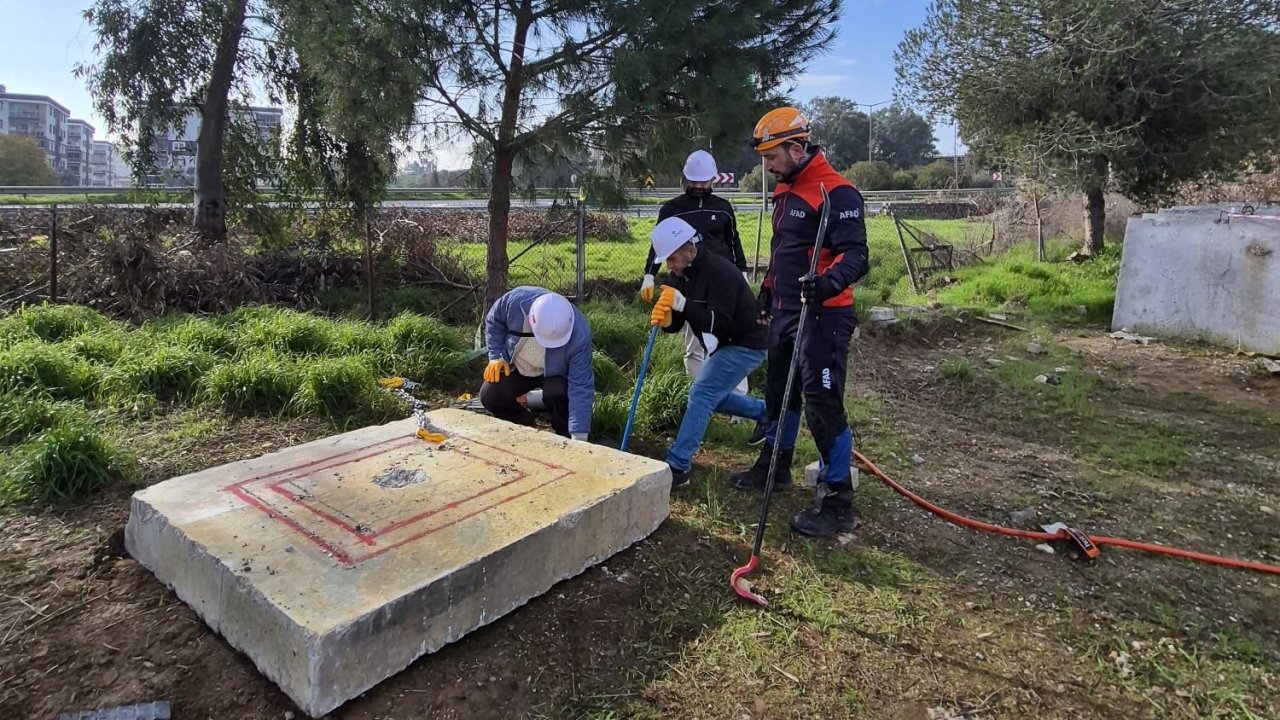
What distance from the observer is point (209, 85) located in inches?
311

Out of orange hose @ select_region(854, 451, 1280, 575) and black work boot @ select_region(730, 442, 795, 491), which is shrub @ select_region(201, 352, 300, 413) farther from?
orange hose @ select_region(854, 451, 1280, 575)

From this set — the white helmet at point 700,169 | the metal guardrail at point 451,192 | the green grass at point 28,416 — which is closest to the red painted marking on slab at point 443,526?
the white helmet at point 700,169

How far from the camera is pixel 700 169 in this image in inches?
183

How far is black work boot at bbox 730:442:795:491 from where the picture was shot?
3.87 metres

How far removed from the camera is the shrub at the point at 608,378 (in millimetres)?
Result: 5324

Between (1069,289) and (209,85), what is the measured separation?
35.2 ft

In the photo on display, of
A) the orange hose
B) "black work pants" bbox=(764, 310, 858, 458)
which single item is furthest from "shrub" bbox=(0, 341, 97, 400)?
the orange hose

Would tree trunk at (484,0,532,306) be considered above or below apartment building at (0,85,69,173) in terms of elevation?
below

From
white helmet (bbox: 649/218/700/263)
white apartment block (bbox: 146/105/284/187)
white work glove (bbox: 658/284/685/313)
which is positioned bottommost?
white work glove (bbox: 658/284/685/313)

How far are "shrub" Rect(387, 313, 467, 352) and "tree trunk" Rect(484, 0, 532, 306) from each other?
3.46 feet

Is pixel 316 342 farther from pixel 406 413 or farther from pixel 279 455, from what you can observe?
pixel 279 455

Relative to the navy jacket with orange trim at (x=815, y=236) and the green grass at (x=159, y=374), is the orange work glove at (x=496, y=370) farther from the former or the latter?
the green grass at (x=159, y=374)

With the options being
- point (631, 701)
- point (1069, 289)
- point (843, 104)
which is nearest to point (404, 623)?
point (631, 701)

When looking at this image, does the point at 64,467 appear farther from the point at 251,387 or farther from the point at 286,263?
the point at 286,263
